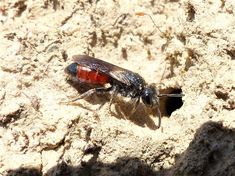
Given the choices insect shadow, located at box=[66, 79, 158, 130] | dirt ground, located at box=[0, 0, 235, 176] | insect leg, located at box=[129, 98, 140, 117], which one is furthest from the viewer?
insect leg, located at box=[129, 98, 140, 117]

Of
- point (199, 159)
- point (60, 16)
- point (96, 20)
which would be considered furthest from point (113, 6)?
point (199, 159)

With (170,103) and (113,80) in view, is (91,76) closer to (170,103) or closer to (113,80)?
(113,80)

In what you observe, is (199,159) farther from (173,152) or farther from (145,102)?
(145,102)

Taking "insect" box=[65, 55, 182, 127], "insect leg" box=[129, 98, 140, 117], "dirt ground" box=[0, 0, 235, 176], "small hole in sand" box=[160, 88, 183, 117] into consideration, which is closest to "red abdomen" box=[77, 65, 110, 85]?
"insect" box=[65, 55, 182, 127]

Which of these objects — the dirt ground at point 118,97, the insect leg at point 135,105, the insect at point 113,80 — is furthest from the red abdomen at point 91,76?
the insect leg at point 135,105

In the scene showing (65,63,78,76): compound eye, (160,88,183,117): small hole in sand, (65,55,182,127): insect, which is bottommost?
(160,88,183,117): small hole in sand

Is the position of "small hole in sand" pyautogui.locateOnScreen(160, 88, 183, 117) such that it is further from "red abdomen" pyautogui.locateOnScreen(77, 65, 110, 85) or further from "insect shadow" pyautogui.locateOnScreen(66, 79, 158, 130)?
"red abdomen" pyautogui.locateOnScreen(77, 65, 110, 85)

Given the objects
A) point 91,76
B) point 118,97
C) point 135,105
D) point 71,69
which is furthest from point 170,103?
point 71,69
